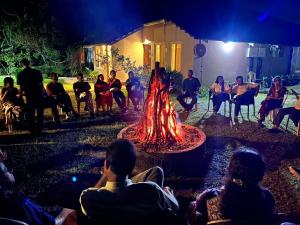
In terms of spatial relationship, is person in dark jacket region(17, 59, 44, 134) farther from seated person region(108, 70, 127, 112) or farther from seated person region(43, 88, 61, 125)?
seated person region(108, 70, 127, 112)

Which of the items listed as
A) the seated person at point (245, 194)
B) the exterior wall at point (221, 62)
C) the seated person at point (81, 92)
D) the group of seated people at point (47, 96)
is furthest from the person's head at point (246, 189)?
the exterior wall at point (221, 62)

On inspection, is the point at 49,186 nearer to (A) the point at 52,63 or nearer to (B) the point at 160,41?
(B) the point at 160,41

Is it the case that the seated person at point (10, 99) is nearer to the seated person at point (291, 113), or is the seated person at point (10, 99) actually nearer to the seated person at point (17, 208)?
the seated person at point (17, 208)

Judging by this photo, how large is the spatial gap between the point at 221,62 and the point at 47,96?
387 inches

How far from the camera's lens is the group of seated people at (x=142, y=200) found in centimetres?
243

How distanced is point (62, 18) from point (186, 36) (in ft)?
38.8

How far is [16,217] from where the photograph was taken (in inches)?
91.8

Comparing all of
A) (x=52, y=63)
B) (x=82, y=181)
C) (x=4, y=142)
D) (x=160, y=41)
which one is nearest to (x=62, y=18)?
(x=52, y=63)

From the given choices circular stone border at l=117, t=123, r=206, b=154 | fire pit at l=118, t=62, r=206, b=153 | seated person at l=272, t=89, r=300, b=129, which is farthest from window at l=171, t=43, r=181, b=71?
fire pit at l=118, t=62, r=206, b=153

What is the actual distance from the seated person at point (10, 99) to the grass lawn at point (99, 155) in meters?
0.54

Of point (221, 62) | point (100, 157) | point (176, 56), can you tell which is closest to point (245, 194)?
point (100, 157)

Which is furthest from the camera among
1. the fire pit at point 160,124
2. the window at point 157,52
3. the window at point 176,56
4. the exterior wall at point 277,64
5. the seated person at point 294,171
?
the exterior wall at point 277,64

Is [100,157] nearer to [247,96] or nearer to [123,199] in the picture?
[123,199]

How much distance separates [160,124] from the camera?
233 inches
